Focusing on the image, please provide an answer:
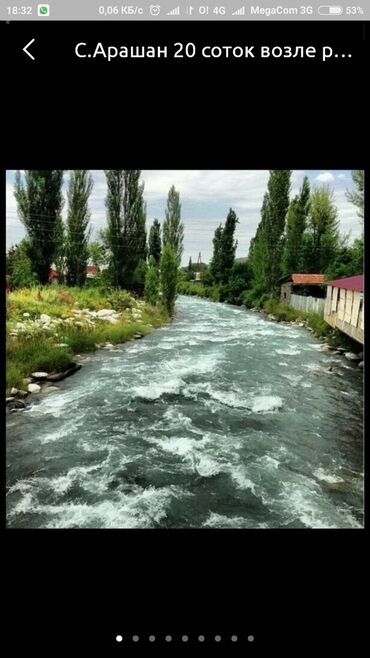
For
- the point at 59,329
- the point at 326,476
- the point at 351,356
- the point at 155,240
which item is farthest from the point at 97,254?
the point at 326,476

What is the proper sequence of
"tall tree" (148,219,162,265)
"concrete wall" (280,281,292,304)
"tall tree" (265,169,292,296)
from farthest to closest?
"tall tree" (148,219,162,265) → "tall tree" (265,169,292,296) → "concrete wall" (280,281,292,304)

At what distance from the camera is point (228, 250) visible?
19.9 metres

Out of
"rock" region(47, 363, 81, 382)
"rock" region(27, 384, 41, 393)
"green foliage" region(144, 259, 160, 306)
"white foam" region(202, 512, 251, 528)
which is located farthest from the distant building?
"white foam" region(202, 512, 251, 528)

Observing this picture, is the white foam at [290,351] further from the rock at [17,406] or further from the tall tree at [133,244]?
the tall tree at [133,244]

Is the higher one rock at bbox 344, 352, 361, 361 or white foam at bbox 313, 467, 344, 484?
rock at bbox 344, 352, 361, 361

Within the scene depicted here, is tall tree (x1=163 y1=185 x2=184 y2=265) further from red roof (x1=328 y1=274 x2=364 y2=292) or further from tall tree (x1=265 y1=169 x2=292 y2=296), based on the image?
red roof (x1=328 y1=274 x2=364 y2=292)

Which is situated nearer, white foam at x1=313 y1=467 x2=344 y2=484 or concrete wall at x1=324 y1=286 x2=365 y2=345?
white foam at x1=313 y1=467 x2=344 y2=484

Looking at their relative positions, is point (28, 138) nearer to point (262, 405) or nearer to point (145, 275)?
point (262, 405)

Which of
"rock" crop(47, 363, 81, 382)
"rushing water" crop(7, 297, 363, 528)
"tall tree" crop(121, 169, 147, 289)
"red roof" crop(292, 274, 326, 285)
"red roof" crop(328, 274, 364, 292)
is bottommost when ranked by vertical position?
"rushing water" crop(7, 297, 363, 528)

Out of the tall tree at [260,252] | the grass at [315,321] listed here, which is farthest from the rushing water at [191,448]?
the tall tree at [260,252]

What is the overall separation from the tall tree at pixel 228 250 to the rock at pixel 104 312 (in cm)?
1115

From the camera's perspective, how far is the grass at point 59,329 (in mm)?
5203

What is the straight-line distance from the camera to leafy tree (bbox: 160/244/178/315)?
37.4 feet
